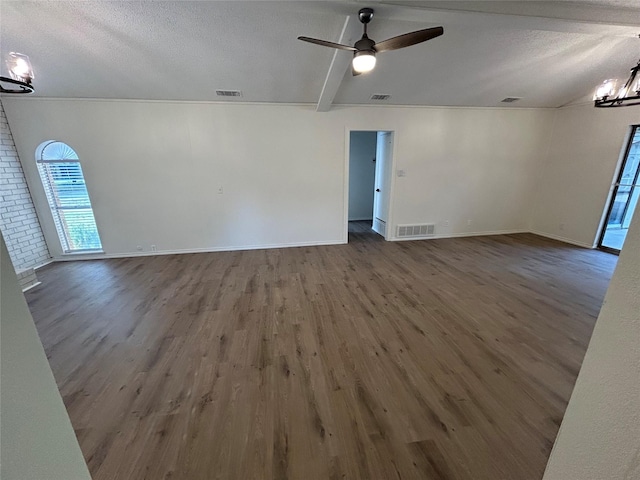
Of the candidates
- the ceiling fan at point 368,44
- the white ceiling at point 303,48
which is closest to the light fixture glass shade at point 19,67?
the white ceiling at point 303,48

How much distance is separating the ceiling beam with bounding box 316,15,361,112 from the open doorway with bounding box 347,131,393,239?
73.1 inches

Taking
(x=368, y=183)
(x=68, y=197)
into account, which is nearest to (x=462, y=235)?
(x=368, y=183)

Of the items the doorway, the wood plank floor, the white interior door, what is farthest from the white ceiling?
the wood plank floor

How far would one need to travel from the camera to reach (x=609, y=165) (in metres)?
4.63

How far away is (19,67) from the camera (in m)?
2.18

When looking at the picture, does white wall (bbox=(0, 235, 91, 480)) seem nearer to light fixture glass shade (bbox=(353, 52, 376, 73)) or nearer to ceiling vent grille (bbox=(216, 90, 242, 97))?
light fixture glass shade (bbox=(353, 52, 376, 73))

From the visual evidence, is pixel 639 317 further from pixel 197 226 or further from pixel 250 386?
pixel 197 226

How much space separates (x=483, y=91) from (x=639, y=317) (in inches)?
218

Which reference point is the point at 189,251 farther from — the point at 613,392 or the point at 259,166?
the point at 613,392

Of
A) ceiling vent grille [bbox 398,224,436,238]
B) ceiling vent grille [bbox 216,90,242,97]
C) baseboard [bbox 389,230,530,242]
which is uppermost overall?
ceiling vent grille [bbox 216,90,242,97]

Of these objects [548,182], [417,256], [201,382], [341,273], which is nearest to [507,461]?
[201,382]

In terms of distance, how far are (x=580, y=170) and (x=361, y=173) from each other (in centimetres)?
474

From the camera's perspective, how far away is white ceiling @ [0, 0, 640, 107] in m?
2.47

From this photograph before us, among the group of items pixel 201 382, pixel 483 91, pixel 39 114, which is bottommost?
pixel 201 382
